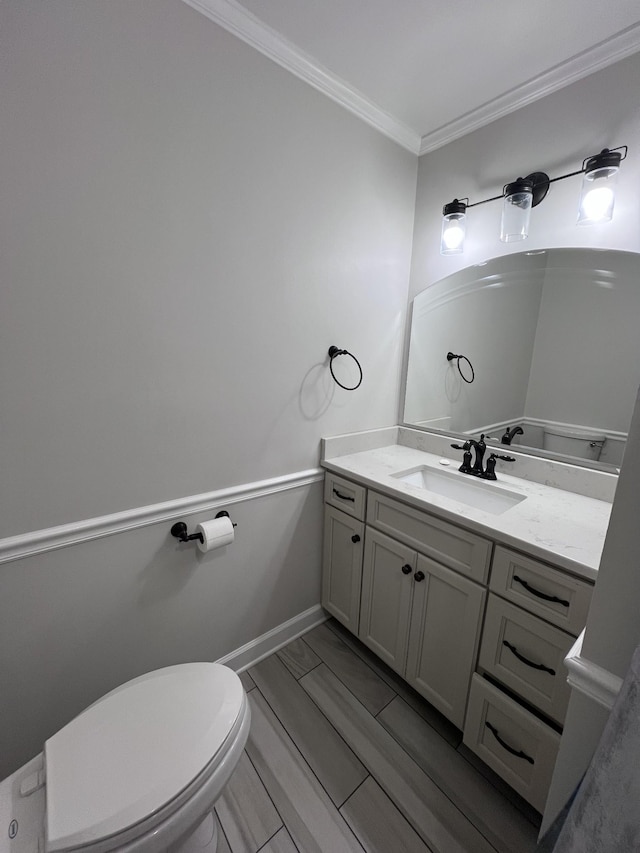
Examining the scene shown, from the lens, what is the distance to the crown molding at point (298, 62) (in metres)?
1.11

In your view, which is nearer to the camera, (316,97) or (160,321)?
(160,321)

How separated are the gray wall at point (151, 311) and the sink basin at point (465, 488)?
0.57 meters

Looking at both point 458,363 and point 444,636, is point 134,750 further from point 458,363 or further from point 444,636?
point 458,363

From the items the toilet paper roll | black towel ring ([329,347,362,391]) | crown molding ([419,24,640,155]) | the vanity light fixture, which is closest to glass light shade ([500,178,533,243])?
the vanity light fixture

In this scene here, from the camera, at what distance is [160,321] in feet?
3.85

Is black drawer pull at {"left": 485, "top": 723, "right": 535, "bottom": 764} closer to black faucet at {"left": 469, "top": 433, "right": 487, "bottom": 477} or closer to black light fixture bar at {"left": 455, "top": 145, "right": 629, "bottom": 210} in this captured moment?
black faucet at {"left": 469, "top": 433, "right": 487, "bottom": 477}

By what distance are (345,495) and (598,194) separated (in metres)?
1.46

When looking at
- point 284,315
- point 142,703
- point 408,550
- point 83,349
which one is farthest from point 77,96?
point 408,550

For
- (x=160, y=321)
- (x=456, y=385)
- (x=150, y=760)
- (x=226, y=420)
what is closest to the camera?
(x=150, y=760)

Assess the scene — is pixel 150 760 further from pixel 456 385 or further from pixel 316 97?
pixel 316 97

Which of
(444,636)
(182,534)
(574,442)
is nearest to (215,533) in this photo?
(182,534)

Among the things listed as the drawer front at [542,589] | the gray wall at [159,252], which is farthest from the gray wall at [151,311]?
the drawer front at [542,589]

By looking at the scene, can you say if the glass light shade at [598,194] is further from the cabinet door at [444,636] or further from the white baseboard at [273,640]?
the white baseboard at [273,640]

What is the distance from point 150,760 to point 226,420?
98 cm
